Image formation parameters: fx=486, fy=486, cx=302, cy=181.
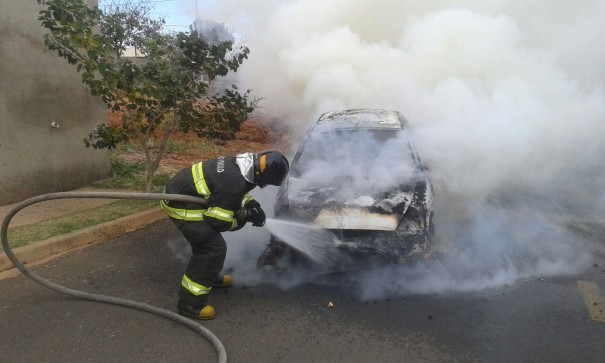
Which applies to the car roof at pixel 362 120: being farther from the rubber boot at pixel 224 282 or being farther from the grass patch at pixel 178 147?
the grass patch at pixel 178 147

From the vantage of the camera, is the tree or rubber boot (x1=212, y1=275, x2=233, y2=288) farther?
the tree

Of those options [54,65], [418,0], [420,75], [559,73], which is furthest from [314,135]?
[418,0]

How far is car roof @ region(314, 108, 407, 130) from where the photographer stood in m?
5.81

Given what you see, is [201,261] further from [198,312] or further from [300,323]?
[300,323]

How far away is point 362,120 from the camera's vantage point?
19.6ft

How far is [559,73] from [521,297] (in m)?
5.15

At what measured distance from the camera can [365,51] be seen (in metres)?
9.22

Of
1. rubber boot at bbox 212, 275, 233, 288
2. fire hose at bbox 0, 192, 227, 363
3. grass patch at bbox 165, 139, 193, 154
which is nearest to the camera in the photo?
fire hose at bbox 0, 192, 227, 363

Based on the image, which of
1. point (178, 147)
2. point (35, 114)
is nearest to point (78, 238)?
point (35, 114)

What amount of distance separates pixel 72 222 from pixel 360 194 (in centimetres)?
341

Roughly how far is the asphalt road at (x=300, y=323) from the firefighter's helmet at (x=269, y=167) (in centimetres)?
105

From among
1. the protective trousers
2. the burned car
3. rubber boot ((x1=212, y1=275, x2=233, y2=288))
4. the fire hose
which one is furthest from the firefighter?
the burned car

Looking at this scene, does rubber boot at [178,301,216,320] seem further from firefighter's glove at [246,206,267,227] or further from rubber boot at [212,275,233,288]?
firefighter's glove at [246,206,267,227]

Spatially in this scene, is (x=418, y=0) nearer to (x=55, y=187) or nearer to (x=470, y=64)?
(x=470, y=64)
